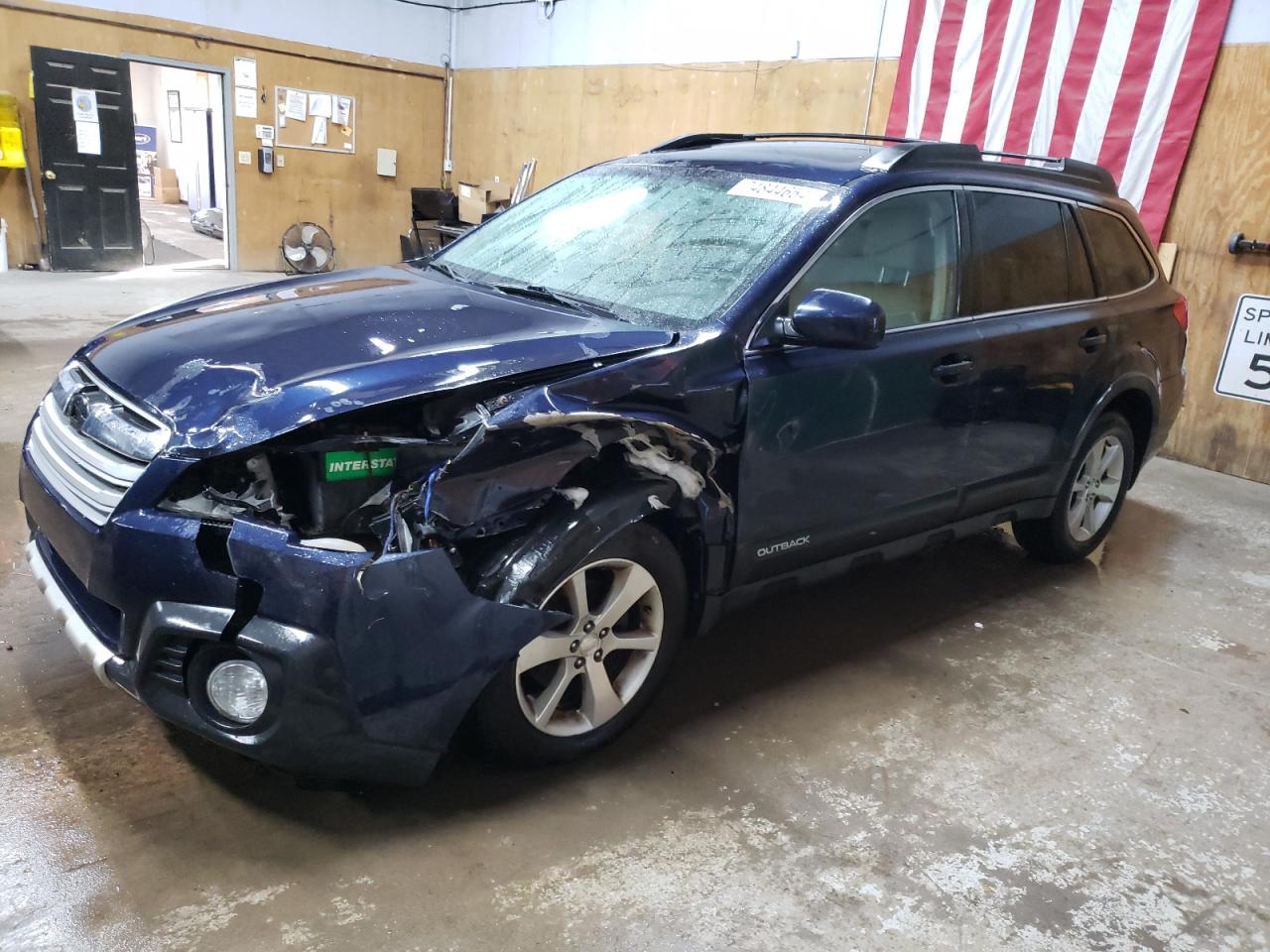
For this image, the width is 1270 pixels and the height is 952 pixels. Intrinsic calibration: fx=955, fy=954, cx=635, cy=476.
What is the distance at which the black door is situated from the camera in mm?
9617

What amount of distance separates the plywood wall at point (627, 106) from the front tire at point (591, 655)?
625 cm

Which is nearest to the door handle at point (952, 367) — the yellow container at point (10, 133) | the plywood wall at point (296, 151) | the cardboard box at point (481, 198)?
the cardboard box at point (481, 198)

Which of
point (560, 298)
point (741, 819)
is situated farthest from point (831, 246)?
point (741, 819)

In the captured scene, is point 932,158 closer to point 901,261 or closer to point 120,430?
point 901,261

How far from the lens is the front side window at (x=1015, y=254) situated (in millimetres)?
3152

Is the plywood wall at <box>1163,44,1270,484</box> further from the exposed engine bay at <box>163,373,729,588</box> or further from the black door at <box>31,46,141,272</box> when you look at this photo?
the black door at <box>31,46,141,272</box>

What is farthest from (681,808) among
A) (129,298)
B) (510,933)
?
(129,298)

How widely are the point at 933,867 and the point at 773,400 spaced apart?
1203 mm

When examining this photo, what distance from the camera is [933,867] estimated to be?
7.33 ft

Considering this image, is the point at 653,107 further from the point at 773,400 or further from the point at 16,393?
the point at 773,400

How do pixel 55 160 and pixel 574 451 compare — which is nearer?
pixel 574 451

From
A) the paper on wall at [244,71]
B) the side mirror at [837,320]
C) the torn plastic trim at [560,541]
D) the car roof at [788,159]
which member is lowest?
the torn plastic trim at [560,541]

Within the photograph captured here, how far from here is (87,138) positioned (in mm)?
9883

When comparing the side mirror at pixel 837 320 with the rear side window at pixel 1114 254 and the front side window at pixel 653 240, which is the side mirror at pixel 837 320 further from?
the rear side window at pixel 1114 254
